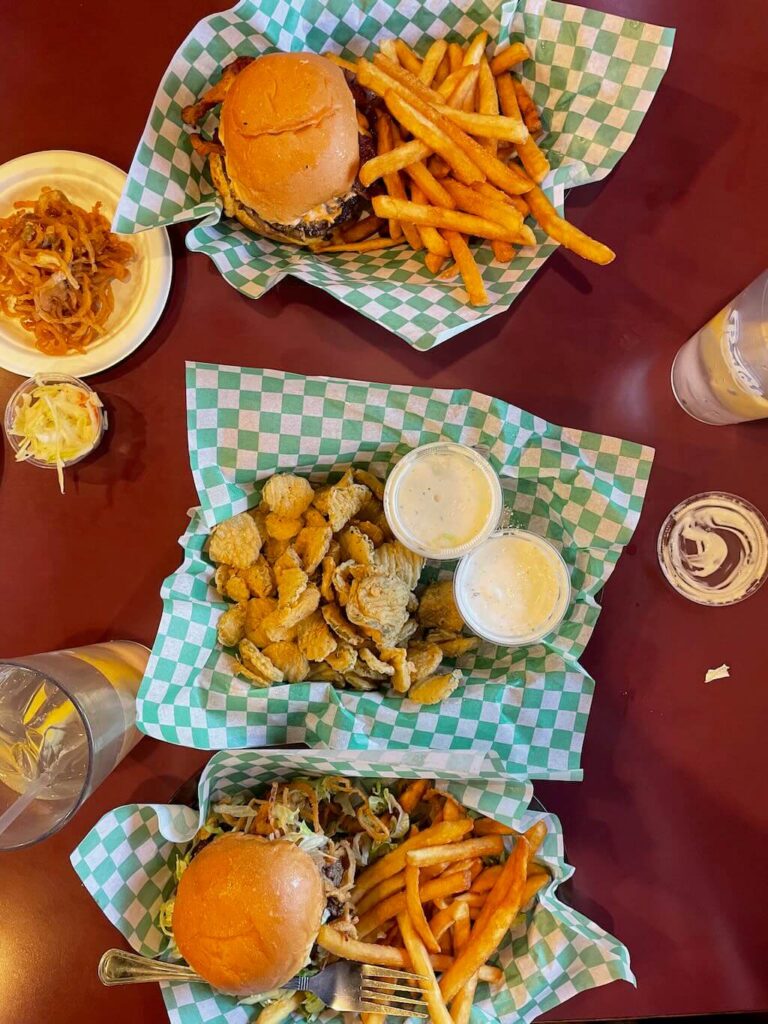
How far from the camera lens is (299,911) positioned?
1.48m

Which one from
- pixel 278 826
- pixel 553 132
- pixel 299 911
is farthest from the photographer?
pixel 553 132

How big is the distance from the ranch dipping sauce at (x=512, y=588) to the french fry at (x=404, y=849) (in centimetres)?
41

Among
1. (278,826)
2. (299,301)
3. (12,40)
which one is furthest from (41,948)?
(12,40)

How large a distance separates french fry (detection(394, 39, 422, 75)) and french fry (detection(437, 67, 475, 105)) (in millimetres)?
88

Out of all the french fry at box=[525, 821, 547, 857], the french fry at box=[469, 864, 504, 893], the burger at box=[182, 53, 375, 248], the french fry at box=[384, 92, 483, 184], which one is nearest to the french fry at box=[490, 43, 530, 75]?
the french fry at box=[384, 92, 483, 184]

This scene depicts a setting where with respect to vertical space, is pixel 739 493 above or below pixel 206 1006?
above

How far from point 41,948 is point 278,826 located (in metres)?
0.70

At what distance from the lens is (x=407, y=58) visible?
5.66 feet

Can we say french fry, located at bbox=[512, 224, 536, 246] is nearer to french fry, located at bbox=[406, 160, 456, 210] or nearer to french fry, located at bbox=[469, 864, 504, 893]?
french fry, located at bbox=[406, 160, 456, 210]

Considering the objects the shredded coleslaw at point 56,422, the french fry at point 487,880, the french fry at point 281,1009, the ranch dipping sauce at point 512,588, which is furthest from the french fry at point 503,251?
the french fry at point 281,1009

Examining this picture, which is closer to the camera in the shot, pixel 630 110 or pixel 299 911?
pixel 299 911

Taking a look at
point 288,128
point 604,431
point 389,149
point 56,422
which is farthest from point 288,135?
point 604,431

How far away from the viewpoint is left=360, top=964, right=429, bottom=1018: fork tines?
161 cm

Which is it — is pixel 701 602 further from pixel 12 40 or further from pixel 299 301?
pixel 12 40
